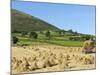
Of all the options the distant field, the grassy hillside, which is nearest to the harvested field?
the distant field

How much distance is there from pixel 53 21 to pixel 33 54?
51 cm

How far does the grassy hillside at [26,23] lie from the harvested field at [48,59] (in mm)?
224

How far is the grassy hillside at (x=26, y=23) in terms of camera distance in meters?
2.86

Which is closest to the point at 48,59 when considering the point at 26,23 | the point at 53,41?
the point at 53,41

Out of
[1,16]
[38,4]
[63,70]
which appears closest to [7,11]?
[1,16]

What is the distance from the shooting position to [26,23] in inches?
116

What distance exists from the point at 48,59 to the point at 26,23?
537 millimetres

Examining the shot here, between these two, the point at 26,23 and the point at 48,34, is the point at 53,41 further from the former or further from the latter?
the point at 26,23

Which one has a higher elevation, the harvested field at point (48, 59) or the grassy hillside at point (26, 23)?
the grassy hillside at point (26, 23)

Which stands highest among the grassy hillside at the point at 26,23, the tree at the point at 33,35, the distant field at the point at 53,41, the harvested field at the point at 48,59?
the grassy hillside at the point at 26,23

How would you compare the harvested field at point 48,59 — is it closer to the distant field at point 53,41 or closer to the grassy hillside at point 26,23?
the distant field at point 53,41

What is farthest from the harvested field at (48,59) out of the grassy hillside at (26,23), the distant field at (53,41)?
the grassy hillside at (26,23)

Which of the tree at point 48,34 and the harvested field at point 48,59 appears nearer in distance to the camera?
the harvested field at point 48,59

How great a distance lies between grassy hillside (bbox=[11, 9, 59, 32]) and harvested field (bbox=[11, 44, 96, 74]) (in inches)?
8.8
